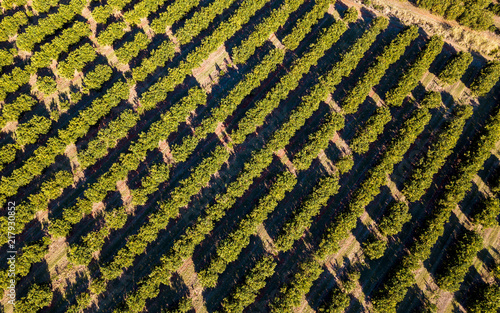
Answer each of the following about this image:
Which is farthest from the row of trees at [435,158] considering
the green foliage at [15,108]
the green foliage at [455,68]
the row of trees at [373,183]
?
the green foliage at [15,108]

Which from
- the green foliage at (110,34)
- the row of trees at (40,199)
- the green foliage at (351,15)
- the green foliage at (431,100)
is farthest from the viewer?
the green foliage at (351,15)

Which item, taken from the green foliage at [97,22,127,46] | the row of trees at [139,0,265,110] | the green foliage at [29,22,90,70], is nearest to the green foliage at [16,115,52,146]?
the green foliage at [29,22,90,70]

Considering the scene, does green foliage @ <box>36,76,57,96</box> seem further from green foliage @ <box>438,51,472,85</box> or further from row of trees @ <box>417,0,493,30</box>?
row of trees @ <box>417,0,493,30</box>

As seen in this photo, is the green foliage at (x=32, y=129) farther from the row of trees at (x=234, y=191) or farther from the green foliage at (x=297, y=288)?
the green foliage at (x=297, y=288)

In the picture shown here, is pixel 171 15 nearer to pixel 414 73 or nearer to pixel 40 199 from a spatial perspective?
pixel 40 199

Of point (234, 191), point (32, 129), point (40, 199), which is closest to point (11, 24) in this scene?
point (32, 129)

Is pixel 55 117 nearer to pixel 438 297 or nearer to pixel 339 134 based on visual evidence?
pixel 339 134
